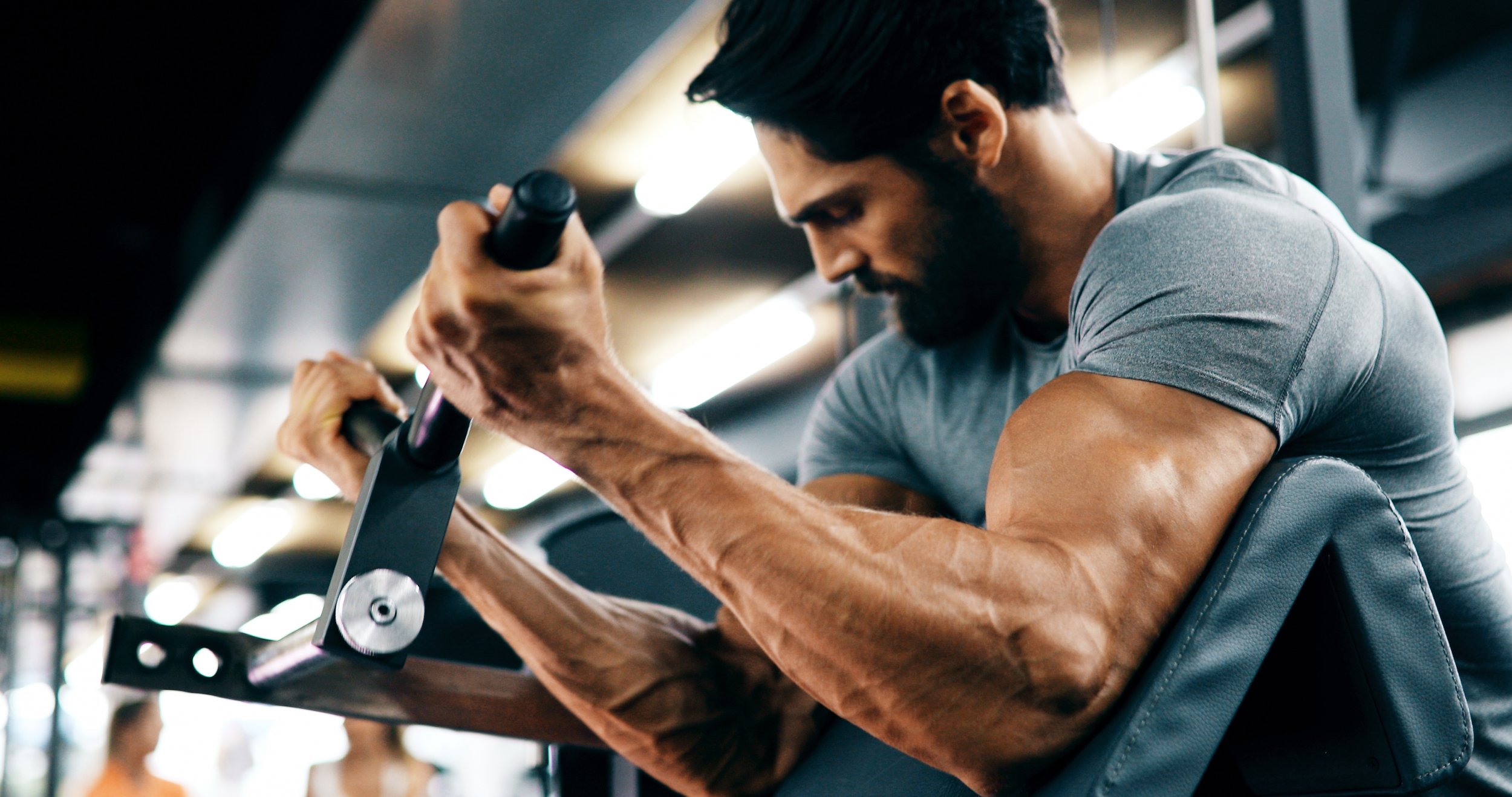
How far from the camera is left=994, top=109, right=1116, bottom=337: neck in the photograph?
46.5 inches

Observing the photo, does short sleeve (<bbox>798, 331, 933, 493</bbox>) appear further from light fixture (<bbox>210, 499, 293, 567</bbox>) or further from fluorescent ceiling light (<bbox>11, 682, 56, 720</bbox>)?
light fixture (<bbox>210, 499, 293, 567</bbox>)

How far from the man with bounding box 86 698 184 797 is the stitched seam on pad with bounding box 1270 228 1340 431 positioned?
329 cm

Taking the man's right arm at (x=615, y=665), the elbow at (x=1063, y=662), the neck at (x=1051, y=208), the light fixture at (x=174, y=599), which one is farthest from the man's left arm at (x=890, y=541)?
the light fixture at (x=174, y=599)

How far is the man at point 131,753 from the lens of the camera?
316cm

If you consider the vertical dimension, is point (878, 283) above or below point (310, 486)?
above

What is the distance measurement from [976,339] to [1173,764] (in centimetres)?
70

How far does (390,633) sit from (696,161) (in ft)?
7.64

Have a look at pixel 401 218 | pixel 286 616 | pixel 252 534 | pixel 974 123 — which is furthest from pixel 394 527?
pixel 252 534

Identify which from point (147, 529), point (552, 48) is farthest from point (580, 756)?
point (147, 529)

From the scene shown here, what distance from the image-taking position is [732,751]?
110cm

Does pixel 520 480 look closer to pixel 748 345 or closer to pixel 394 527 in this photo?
pixel 748 345

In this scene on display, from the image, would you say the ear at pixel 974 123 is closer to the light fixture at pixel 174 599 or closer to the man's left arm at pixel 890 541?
the man's left arm at pixel 890 541

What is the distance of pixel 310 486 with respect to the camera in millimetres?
5453

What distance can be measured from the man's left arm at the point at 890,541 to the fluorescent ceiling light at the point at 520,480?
398 centimetres
